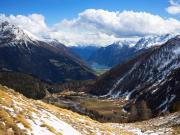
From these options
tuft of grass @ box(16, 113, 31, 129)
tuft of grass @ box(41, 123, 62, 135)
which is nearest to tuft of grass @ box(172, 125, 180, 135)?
tuft of grass @ box(41, 123, 62, 135)

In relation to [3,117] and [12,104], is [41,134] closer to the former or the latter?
[3,117]

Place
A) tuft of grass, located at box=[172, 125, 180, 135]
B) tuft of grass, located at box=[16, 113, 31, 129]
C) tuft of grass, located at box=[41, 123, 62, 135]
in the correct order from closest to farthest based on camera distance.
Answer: tuft of grass, located at box=[16, 113, 31, 129] → tuft of grass, located at box=[41, 123, 62, 135] → tuft of grass, located at box=[172, 125, 180, 135]

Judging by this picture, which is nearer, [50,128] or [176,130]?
[50,128]

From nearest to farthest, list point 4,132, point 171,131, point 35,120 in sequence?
point 4,132 < point 35,120 < point 171,131

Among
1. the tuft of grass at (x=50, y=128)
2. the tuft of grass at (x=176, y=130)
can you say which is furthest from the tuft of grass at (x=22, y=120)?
the tuft of grass at (x=176, y=130)

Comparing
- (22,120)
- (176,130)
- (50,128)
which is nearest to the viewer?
(22,120)

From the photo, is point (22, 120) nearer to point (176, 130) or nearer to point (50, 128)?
point (50, 128)

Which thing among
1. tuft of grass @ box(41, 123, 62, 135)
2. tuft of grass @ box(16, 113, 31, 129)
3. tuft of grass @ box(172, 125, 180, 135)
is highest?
tuft of grass @ box(16, 113, 31, 129)

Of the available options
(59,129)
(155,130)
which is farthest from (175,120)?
(59,129)

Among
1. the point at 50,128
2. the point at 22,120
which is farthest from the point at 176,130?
the point at 22,120

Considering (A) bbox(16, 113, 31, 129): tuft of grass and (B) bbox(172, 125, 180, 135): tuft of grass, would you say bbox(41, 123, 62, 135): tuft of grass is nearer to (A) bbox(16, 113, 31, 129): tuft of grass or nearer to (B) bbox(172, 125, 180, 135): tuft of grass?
(A) bbox(16, 113, 31, 129): tuft of grass

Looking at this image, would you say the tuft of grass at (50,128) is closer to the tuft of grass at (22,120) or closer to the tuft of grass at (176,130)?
the tuft of grass at (22,120)
